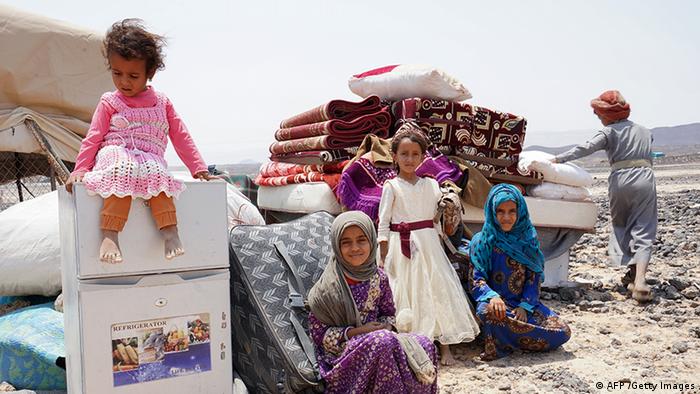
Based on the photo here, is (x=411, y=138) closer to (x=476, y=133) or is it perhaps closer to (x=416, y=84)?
(x=416, y=84)

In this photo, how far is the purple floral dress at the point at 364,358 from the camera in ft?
8.87

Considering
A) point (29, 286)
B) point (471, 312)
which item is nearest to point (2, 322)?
point (29, 286)

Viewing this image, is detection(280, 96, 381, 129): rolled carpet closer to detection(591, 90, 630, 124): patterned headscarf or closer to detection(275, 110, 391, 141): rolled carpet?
detection(275, 110, 391, 141): rolled carpet

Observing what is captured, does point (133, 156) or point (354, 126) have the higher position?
point (354, 126)

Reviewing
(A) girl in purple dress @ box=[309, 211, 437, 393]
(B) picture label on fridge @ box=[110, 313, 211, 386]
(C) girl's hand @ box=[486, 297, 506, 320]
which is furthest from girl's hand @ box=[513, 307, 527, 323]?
(B) picture label on fridge @ box=[110, 313, 211, 386]

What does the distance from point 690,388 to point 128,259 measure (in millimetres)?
3031

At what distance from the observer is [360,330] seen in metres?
2.85

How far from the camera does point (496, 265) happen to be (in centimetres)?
397

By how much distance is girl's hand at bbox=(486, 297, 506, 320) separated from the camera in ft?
12.3

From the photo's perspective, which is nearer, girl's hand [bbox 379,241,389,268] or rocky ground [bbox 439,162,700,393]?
rocky ground [bbox 439,162,700,393]

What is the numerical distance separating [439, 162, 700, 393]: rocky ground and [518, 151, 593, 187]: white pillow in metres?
1.00

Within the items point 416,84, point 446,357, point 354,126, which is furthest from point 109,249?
point 416,84

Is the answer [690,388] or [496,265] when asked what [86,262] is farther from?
[690,388]

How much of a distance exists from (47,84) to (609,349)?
20.5 feet
